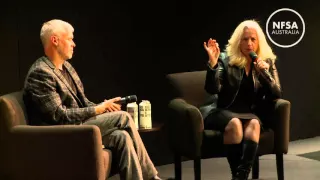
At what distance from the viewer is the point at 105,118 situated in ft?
13.4

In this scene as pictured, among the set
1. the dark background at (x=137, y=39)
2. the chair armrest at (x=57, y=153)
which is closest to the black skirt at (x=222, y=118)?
the dark background at (x=137, y=39)

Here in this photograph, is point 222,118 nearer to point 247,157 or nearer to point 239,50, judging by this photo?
point 247,157

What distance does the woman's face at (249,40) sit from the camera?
4.63 metres

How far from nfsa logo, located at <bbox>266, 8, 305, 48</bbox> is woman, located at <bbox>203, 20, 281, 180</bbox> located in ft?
5.60

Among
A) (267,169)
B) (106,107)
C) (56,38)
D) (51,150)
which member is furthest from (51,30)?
(267,169)

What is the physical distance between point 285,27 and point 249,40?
6.17 feet

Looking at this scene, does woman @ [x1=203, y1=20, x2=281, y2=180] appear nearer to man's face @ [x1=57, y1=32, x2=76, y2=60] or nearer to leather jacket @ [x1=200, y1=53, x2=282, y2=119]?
leather jacket @ [x1=200, y1=53, x2=282, y2=119]

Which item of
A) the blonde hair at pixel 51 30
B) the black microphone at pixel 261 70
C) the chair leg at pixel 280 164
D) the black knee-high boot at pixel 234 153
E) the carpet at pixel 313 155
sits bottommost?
the carpet at pixel 313 155

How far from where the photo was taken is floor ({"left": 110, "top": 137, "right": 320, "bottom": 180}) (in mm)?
5012

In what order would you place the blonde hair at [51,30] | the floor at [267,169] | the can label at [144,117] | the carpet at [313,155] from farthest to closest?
1. the carpet at [313,155]
2. the floor at [267,169]
3. the can label at [144,117]
4. the blonde hair at [51,30]

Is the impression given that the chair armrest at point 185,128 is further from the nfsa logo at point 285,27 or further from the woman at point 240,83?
the nfsa logo at point 285,27

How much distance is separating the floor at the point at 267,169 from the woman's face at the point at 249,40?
1.12m

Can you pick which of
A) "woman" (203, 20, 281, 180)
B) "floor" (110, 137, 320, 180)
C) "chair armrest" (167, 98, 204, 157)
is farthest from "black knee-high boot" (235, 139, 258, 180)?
"floor" (110, 137, 320, 180)

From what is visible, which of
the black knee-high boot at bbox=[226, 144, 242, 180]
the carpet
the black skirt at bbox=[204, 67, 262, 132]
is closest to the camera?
the black knee-high boot at bbox=[226, 144, 242, 180]
